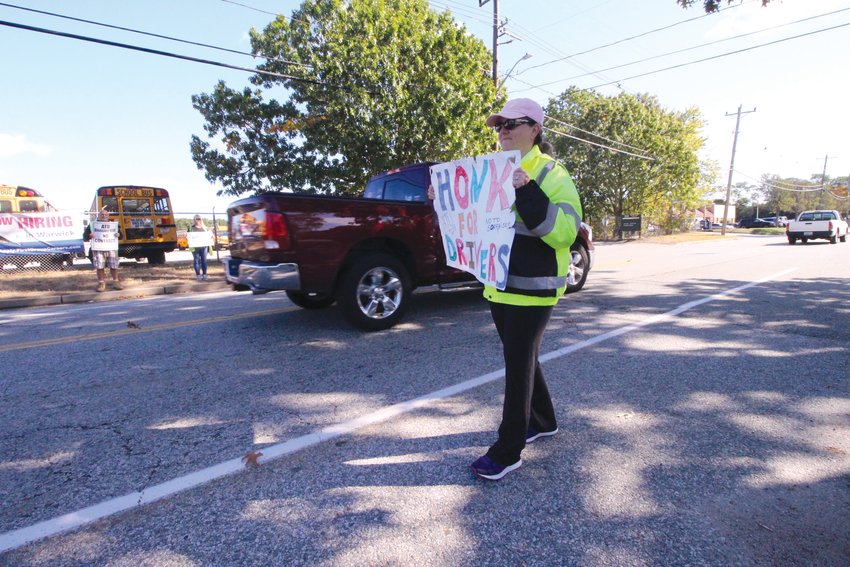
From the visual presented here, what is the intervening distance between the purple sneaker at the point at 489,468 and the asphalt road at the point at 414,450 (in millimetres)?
44

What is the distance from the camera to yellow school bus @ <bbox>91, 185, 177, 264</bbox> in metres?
15.3

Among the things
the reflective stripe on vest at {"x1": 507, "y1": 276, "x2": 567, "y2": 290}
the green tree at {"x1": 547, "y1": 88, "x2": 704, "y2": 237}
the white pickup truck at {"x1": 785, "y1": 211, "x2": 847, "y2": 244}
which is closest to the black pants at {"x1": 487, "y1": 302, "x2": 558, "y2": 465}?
the reflective stripe on vest at {"x1": 507, "y1": 276, "x2": 567, "y2": 290}

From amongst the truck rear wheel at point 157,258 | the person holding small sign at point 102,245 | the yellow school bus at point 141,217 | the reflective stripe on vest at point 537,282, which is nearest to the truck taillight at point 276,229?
the reflective stripe on vest at point 537,282

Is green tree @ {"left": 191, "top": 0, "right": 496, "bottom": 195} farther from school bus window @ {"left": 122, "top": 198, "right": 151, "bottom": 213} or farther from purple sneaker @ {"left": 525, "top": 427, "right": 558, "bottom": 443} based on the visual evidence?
purple sneaker @ {"left": 525, "top": 427, "right": 558, "bottom": 443}

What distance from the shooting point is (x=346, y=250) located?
518cm

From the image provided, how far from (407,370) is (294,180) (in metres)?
14.1

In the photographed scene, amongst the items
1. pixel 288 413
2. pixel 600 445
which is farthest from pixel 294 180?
pixel 600 445

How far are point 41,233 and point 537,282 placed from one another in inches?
647

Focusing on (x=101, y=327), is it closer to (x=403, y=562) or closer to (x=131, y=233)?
(x=403, y=562)

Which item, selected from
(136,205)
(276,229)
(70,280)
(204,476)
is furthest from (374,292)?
(136,205)

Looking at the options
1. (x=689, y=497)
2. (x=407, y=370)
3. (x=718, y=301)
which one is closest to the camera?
(x=689, y=497)

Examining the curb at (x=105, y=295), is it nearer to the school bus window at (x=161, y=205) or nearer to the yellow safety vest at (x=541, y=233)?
the school bus window at (x=161, y=205)

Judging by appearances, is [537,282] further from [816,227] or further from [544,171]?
[816,227]

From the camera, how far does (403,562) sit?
71.9 inches
